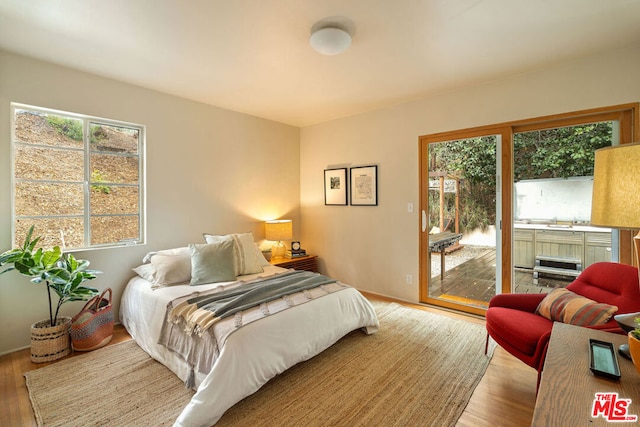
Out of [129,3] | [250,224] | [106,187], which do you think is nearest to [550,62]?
[129,3]

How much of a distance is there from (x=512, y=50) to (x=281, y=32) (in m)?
1.92

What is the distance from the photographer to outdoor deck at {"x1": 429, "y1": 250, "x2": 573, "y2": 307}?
3.00 metres

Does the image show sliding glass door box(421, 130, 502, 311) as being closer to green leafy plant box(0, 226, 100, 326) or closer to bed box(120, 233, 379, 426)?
bed box(120, 233, 379, 426)

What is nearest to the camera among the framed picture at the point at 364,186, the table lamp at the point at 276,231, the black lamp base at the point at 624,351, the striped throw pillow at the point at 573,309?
the black lamp base at the point at 624,351

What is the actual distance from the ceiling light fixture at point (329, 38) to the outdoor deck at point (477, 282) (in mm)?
2642

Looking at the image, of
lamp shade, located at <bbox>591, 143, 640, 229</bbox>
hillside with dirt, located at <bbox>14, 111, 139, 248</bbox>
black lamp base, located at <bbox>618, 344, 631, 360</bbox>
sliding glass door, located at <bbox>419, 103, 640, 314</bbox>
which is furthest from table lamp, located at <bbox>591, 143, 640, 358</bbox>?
hillside with dirt, located at <bbox>14, 111, 139, 248</bbox>

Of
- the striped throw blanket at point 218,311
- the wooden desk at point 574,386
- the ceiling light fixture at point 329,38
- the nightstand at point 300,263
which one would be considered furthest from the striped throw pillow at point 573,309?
the nightstand at point 300,263

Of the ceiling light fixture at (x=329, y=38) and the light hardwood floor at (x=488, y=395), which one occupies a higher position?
the ceiling light fixture at (x=329, y=38)

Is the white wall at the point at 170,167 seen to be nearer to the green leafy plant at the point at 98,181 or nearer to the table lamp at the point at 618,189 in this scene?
the green leafy plant at the point at 98,181

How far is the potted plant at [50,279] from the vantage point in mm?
2227

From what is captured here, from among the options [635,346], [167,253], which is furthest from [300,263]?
[635,346]

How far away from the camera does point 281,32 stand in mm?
2137

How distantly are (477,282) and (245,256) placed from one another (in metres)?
2.73

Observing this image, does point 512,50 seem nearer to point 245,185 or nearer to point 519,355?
point 519,355
